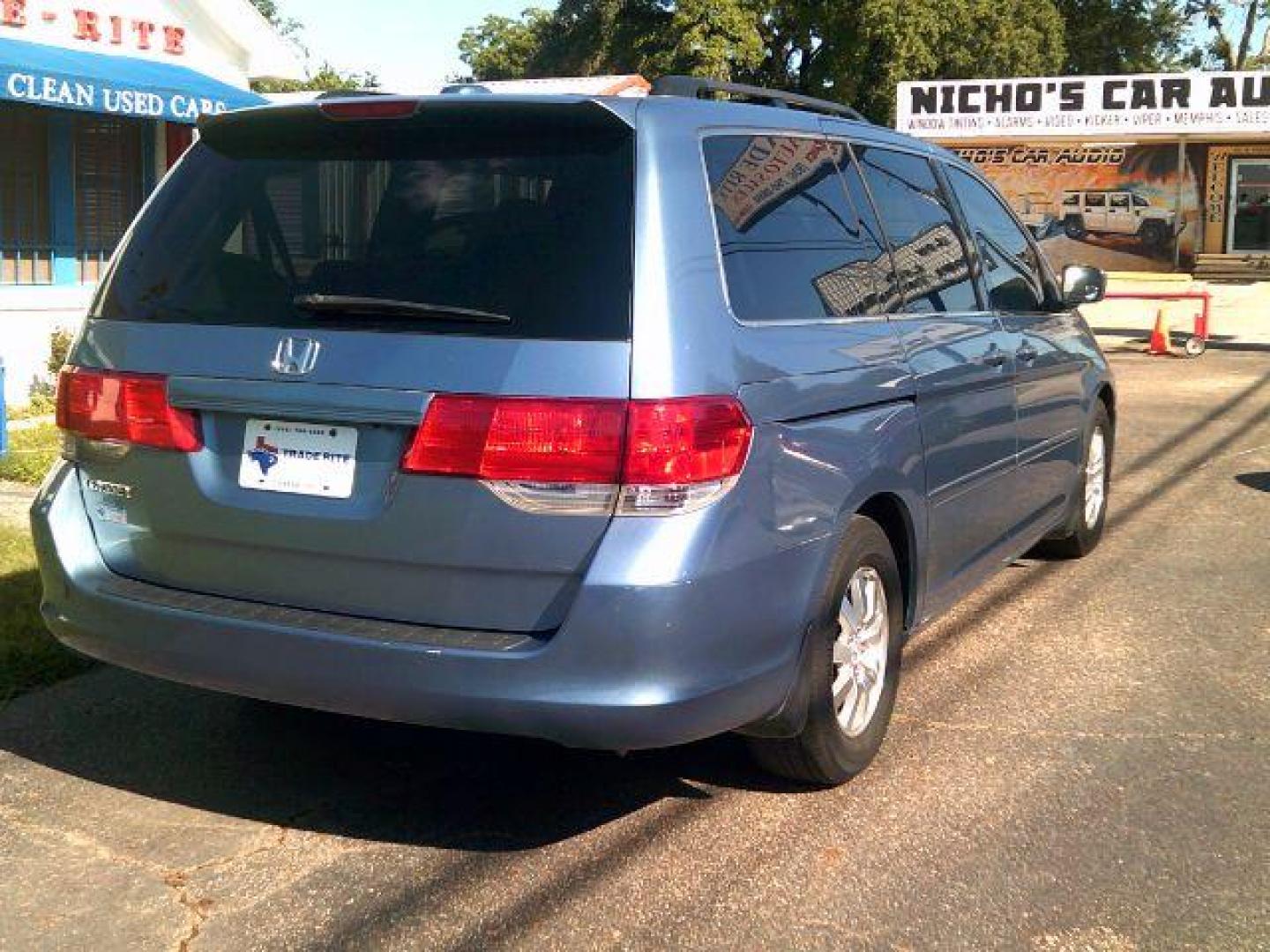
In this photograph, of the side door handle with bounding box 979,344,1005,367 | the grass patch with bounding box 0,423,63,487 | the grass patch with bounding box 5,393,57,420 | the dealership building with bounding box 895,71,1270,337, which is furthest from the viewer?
the dealership building with bounding box 895,71,1270,337

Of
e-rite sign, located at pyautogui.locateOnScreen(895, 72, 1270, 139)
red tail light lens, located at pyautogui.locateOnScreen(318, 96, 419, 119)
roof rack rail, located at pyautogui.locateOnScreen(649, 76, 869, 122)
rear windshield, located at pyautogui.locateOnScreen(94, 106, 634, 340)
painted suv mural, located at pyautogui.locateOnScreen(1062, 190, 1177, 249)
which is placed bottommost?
rear windshield, located at pyautogui.locateOnScreen(94, 106, 634, 340)

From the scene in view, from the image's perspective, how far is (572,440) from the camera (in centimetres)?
309

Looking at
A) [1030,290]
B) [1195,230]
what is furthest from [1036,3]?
[1030,290]

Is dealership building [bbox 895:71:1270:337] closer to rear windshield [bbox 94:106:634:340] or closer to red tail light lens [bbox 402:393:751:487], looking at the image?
rear windshield [bbox 94:106:634:340]

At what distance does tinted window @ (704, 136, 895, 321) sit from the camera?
352cm

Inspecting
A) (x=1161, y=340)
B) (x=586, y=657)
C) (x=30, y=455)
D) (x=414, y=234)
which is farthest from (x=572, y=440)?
(x=1161, y=340)

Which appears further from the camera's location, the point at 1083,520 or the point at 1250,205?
the point at 1250,205

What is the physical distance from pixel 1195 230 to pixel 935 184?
102 ft

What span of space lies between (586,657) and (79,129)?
36.5 ft

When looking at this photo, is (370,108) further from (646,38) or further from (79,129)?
(646,38)

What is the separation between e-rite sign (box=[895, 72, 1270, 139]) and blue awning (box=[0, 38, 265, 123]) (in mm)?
21037

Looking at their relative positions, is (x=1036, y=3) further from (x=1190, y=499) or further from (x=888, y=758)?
(x=888, y=758)

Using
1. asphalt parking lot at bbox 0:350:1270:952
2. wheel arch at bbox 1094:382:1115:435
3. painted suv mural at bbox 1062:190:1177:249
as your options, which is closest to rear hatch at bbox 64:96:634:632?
asphalt parking lot at bbox 0:350:1270:952

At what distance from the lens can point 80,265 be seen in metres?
12.4
